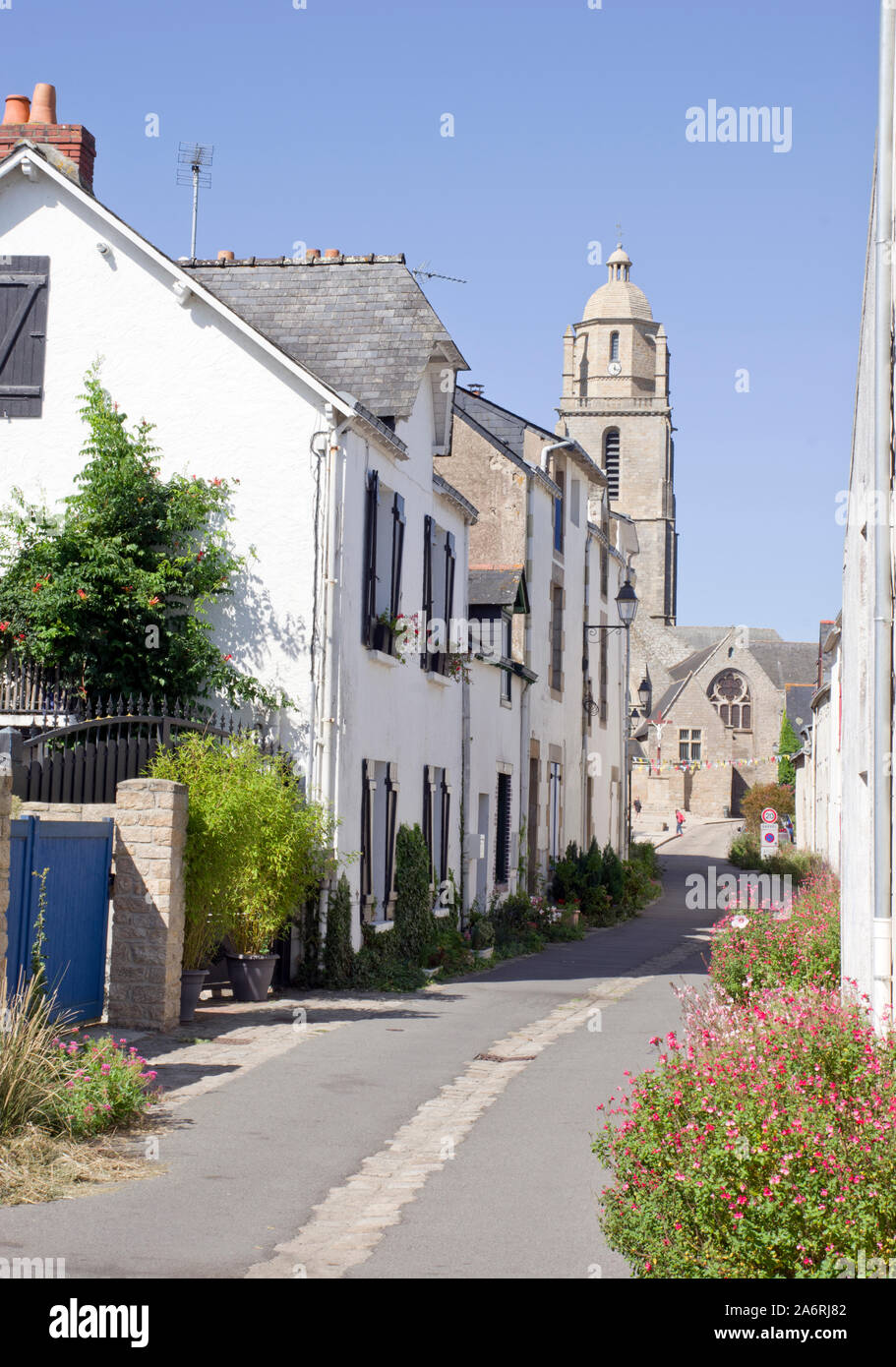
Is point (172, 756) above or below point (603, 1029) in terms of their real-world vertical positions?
above

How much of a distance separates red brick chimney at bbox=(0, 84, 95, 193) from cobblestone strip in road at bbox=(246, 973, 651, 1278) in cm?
1103

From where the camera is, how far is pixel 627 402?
310 ft

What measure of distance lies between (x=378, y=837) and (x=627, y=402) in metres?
81.6

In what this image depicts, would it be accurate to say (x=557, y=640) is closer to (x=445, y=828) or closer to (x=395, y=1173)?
(x=445, y=828)

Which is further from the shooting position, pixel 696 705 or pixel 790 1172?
pixel 696 705

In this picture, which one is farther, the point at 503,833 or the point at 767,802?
the point at 767,802

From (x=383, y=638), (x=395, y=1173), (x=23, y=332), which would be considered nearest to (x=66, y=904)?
(x=395, y=1173)

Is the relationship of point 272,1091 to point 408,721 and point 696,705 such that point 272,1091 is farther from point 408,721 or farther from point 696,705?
point 696,705

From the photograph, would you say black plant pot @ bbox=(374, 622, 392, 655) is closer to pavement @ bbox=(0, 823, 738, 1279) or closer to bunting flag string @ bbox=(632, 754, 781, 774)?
pavement @ bbox=(0, 823, 738, 1279)

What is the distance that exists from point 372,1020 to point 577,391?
8702cm

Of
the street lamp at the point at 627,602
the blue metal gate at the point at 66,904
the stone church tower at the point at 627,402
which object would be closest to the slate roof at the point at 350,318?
the blue metal gate at the point at 66,904

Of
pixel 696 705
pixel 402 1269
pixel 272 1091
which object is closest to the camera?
pixel 402 1269

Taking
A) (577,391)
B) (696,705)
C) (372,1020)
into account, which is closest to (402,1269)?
(372,1020)

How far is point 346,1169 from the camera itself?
24.7 feet
